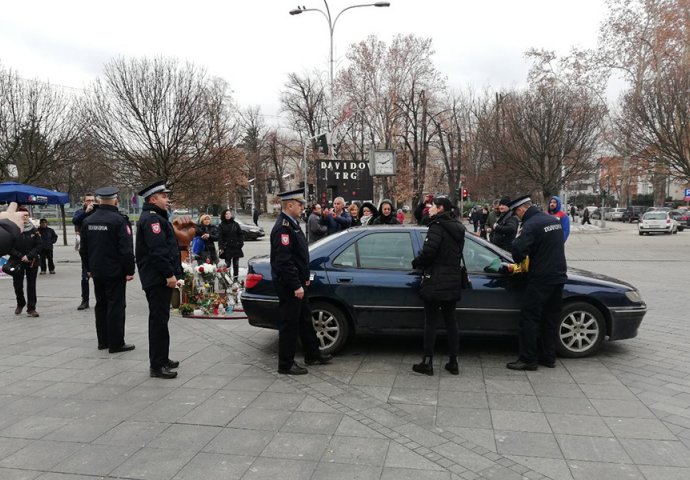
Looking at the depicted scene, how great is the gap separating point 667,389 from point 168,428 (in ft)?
14.6

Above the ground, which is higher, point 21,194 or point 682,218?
point 21,194

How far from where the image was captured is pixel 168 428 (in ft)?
13.1

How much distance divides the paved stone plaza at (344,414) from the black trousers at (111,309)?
0.20 meters

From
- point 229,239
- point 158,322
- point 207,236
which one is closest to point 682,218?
point 229,239

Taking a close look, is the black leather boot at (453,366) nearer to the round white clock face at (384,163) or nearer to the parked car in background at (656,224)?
the round white clock face at (384,163)

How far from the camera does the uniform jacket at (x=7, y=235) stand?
2.49 meters

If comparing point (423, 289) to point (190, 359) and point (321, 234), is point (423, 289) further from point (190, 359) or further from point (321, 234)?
point (321, 234)

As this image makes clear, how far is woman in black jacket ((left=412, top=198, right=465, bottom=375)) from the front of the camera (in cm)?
508

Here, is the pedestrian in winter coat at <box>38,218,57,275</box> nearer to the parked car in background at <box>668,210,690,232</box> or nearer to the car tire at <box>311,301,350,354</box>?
the car tire at <box>311,301,350,354</box>

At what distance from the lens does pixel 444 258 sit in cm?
512

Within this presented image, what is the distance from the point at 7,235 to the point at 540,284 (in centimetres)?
458

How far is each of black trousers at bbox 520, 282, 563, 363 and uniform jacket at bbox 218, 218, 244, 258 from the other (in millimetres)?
7561

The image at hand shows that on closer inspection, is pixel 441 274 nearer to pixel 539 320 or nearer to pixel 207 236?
pixel 539 320

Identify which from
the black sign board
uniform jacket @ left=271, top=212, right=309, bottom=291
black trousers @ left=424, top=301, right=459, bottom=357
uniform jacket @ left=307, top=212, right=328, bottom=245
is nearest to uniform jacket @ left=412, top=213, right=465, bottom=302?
black trousers @ left=424, top=301, right=459, bottom=357
